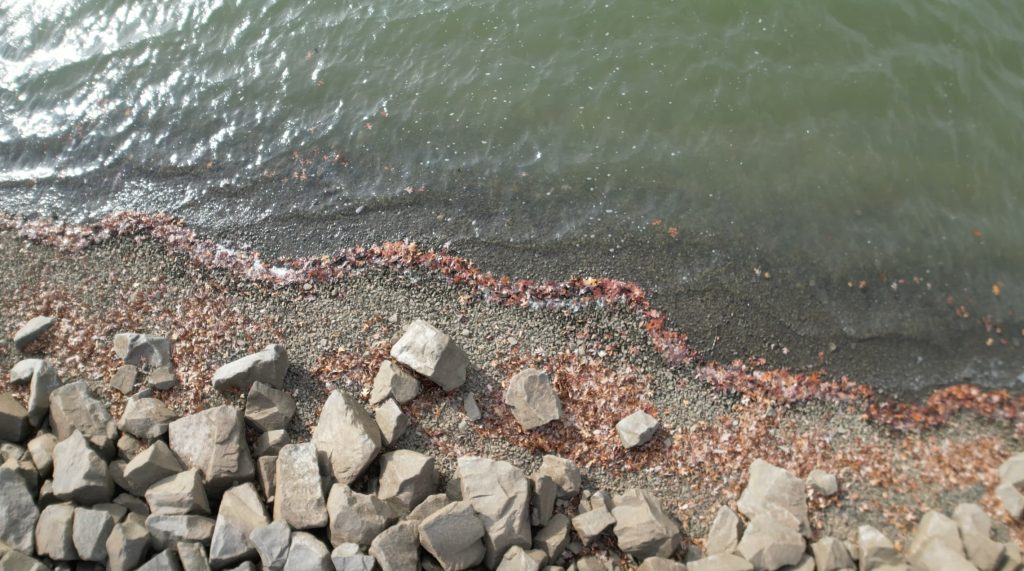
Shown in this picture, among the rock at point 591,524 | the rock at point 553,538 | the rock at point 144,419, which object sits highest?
the rock at point 144,419

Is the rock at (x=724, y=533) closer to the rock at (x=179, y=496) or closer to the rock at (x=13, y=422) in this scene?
the rock at (x=179, y=496)

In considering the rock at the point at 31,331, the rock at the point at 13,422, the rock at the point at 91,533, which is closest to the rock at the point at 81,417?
the rock at the point at 13,422

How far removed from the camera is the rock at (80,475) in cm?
846

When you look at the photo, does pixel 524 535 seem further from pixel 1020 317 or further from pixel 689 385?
pixel 1020 317

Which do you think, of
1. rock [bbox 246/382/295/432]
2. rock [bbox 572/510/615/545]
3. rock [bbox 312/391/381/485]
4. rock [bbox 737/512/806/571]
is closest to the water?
rock [bbox 737/512/806/571]

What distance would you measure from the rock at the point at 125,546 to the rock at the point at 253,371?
2252mm

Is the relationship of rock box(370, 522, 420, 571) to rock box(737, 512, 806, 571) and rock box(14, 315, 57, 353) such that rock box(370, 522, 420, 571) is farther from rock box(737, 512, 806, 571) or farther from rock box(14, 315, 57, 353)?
rock box(14, 315, 57, 353)

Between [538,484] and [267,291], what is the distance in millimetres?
5817

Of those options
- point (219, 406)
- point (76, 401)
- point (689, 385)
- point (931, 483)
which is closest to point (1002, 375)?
point (931, 483)

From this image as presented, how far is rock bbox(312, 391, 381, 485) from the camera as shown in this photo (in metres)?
8.72

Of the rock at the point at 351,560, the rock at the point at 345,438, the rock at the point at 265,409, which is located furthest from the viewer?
the rock at the point at 265,409

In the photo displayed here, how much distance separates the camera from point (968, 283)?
10.8 meters

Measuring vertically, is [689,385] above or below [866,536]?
Result: above

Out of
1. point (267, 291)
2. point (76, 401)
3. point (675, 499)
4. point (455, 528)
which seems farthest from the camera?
point (267, 291)
